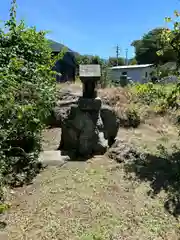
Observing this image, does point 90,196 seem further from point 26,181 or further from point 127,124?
point 127,124

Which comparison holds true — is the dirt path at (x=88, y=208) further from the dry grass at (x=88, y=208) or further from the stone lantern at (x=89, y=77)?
the stone lantern at (x=89, y=77)

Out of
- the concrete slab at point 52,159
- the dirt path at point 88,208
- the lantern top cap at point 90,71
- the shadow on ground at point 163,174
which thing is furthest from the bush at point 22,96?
the shadow on ground at point 163,174

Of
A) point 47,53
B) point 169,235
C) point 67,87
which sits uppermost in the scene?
point 47,53

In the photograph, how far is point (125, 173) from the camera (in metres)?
3.80

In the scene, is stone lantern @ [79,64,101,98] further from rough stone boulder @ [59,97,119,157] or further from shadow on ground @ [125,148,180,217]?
shadow on ground @ [125,148,180,217]

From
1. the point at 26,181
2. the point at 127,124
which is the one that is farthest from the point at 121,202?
the point at 127,124

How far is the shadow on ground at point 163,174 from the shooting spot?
3.14 m

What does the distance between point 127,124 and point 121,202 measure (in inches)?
162

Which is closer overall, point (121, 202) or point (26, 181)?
point (121, 202)

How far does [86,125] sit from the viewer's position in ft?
14.8

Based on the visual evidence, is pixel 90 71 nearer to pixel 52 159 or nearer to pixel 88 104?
pixel 88 104

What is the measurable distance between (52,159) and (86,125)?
0.85 meters

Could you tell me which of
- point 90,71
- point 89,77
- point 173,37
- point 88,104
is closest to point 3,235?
point 88,104

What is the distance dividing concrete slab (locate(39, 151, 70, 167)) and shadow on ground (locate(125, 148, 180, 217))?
98 cm
